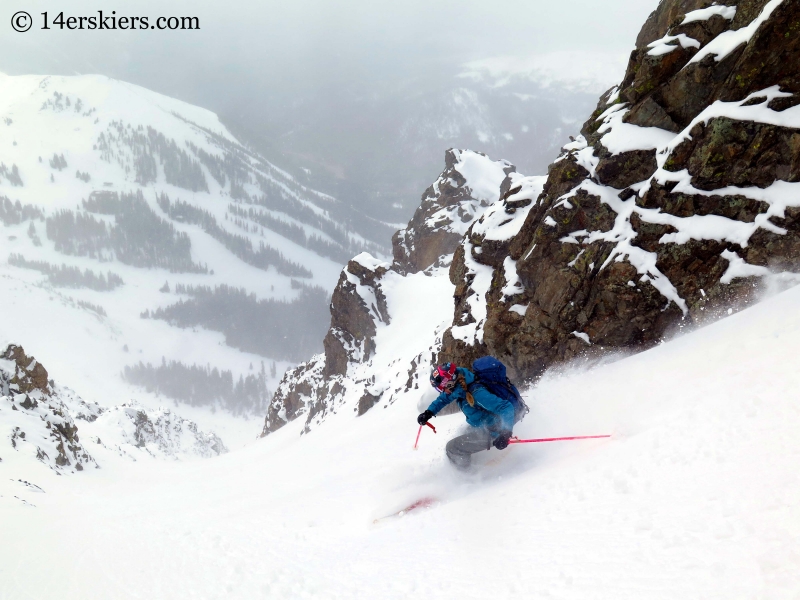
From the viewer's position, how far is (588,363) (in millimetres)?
15281

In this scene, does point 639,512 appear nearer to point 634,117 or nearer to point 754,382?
point 754,382

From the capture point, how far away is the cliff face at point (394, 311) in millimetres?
46500

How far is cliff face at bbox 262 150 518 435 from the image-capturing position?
153 ft

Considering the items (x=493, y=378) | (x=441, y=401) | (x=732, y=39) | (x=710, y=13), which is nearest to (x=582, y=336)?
(x=493, y=378)

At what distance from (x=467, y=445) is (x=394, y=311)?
167 ft

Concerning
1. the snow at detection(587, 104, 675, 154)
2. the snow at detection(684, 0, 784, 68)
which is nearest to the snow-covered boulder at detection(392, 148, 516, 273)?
the snow at detection(587, 104, 675, 154)

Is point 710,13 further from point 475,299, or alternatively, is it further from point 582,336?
point 475,299

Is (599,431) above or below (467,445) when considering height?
above

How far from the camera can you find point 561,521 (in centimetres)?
550

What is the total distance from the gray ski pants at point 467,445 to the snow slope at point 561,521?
12.9 inches

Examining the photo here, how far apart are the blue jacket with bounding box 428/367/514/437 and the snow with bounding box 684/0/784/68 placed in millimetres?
13268

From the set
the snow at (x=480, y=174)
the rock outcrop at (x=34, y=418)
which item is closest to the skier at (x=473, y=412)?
the rock outcrop at (x=34, y=418)

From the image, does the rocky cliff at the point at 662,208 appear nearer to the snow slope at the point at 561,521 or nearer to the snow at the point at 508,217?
the snow at the point at 508,217

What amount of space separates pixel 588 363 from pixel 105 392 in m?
177
